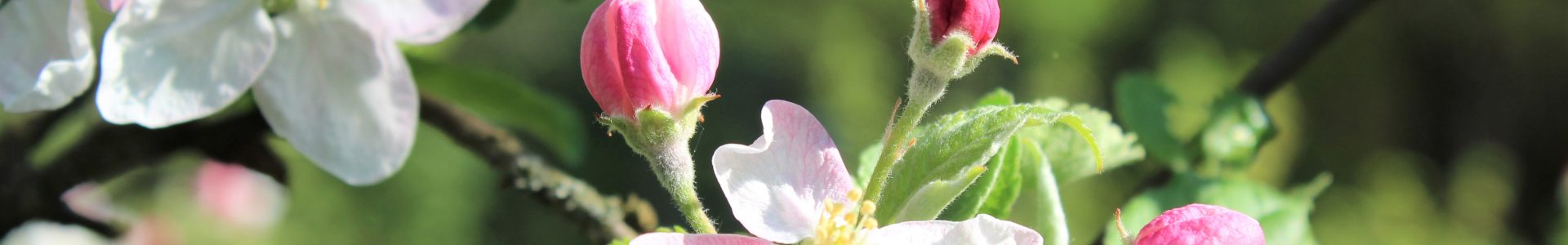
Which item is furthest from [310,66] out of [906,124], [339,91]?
[906,124]

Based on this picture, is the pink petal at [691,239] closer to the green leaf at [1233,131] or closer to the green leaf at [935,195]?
the green leaf at [935,195]

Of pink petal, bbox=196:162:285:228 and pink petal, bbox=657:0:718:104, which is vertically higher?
pink petal, bbox=657:0:718:104

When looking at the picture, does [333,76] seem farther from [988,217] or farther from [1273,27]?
[1273,27]

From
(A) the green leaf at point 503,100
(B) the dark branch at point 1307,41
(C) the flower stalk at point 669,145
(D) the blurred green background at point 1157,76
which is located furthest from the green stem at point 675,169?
(D) the blurred green background at point 1157,76

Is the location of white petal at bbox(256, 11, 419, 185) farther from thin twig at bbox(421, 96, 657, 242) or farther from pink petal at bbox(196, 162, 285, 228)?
pink petal at bbox(196, 162, 285, 228)

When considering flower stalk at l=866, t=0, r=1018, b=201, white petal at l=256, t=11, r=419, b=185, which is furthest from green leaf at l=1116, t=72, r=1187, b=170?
white petal at l=256, t=11, r=419, b=185

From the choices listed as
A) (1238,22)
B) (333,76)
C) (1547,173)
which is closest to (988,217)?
(333,76)
